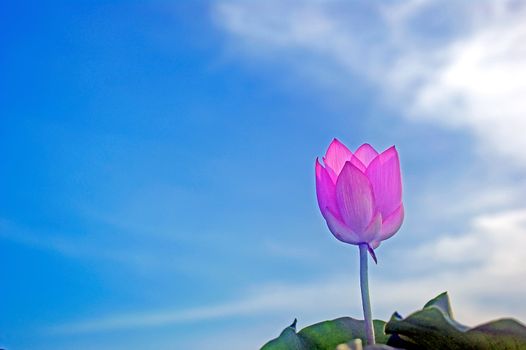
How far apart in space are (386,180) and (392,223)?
64 mm

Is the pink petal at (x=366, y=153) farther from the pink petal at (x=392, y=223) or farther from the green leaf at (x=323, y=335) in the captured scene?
the green leaf at (x=323, y=335)

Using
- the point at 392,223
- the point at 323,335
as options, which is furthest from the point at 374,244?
the point at 323,335

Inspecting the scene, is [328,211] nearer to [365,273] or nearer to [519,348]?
[365,273]

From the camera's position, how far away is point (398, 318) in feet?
3.19

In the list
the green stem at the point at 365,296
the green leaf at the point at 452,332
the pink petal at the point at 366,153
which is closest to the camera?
the green leaf at the point at 452,332

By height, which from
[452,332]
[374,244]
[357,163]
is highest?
[357,163]

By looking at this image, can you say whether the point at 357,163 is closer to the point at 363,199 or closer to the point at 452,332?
the point at 363,199

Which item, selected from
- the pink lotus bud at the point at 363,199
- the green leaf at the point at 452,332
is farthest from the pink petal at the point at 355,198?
the green leaf at the point at 452,332

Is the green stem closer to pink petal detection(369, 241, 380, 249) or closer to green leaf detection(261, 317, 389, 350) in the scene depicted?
pink petal detection(369, 241, 380, 249)

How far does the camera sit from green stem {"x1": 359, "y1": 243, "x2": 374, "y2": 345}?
0.95 m

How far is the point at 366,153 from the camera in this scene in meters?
1.06

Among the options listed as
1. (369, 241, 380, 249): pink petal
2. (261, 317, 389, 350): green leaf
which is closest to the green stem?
(369, 241, 380, 249): pink petal

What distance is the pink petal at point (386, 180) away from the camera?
1.01m

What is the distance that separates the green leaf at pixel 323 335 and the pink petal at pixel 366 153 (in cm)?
25
